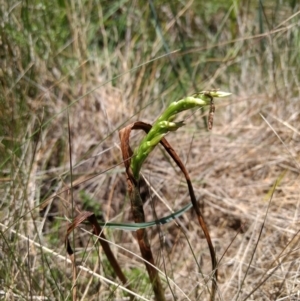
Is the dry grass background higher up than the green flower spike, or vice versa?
the green flower spike

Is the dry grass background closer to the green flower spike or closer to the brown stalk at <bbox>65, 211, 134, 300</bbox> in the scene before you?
the brown stalk at <bbox>65, 211, 134, 300</bbox>

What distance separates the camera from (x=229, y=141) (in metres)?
2.21

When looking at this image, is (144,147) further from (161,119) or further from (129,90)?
(129,90)

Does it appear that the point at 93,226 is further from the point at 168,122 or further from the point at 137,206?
the point at 168,122

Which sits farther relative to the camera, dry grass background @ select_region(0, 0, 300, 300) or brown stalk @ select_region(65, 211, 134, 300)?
dry grass background @ select_region(0, 0, 300, 300)

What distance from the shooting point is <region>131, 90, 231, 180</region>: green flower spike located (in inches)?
48.4

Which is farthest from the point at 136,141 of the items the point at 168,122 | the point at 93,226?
the point at 168,122

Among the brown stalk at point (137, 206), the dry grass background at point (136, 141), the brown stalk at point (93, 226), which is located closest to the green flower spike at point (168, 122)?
the brown stalk at point (137, 206)

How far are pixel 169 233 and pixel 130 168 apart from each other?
2.33ft

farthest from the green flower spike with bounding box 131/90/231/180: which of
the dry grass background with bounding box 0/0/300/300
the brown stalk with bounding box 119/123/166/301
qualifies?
the dry grass background with bounding box 0/0/300/300

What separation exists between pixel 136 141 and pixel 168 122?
0.89 meters

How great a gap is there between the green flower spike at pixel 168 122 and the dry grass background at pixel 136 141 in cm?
24

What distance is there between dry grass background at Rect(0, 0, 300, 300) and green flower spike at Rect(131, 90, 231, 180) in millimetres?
239

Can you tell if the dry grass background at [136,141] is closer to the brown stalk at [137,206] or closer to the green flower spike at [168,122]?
the brown stalk at [137,206]
